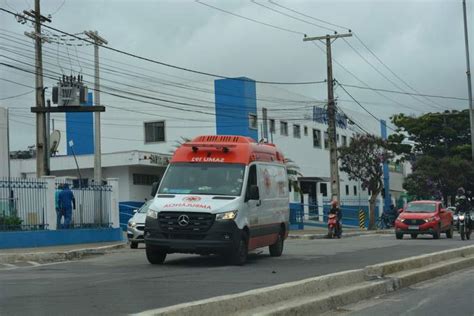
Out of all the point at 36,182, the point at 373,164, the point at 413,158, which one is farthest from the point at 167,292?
the point at 413,158

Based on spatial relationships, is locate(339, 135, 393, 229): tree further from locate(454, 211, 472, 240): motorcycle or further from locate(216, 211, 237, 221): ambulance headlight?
locate(216, 211, 237, 221): ambulance headlight

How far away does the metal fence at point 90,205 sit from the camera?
2347 cm

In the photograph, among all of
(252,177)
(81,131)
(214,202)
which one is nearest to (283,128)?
(81,131)

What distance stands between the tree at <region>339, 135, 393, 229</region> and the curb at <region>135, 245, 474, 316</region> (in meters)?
25.1

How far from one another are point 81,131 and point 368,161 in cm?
2158

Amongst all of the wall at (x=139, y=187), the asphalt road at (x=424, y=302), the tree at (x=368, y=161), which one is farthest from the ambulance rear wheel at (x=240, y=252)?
the wall at (x=139, y=187)

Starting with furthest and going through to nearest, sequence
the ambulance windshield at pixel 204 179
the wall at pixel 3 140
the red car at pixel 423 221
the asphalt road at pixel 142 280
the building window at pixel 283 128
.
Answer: the building window at pixel 283 128 < the wall at pixel 3 140 < the red car at pixel 423 221 < the ambulance windshield at pixel 204 179 < the asphalt road at pixel 142 280

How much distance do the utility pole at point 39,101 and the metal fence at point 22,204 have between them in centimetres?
445

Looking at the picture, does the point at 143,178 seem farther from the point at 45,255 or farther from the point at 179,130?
the point at 45,255

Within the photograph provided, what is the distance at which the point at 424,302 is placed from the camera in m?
9.61

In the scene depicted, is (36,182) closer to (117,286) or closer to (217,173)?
(217,173)

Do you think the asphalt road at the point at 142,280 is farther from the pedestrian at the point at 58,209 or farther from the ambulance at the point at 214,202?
the pedestrian at the point at 58,209

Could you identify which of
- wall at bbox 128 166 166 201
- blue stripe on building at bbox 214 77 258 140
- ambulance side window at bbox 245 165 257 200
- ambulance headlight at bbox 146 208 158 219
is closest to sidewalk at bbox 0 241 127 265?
ambulance headlight at bbox 146 208 158 219

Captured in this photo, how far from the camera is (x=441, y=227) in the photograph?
26656mm
